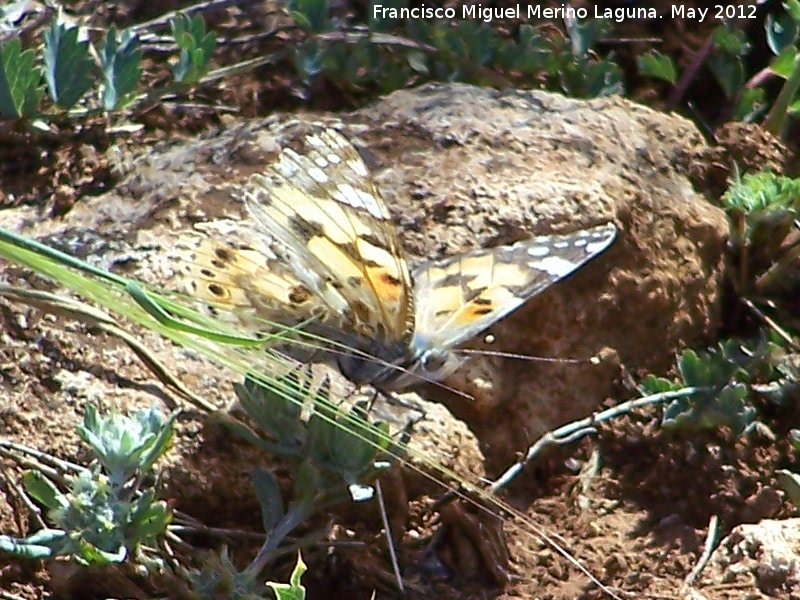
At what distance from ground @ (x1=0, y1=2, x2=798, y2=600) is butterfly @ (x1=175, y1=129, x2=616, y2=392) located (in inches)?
7.1

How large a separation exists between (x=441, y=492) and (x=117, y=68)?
4.56ft

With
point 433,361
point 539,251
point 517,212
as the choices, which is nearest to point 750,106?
point 517,212

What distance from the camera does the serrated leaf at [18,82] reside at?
2.83 metres

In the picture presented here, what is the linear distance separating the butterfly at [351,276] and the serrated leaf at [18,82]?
1.92 ft

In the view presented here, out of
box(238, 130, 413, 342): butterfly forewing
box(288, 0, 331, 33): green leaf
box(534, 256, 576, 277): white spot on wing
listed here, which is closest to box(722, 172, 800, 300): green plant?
box(534, 256, 576, 277): white spot on wing

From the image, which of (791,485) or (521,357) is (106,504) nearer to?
(521,357)

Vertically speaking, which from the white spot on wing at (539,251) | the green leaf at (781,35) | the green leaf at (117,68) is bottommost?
the white spot on wing at (539,251)

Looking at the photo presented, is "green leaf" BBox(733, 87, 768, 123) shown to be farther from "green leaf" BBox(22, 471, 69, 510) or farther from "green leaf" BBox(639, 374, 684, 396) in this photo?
"green leaf" BBox(22, 471, 69, 510)

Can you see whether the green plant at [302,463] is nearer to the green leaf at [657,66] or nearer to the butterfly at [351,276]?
the butterfly at [351,276]

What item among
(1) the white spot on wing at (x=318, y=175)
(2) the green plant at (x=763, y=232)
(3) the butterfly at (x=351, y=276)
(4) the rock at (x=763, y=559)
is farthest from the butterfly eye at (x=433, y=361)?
(2) the green plant at (x=763, y=232)

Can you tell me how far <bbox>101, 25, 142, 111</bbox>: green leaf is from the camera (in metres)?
3.12

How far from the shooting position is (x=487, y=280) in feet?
8.73

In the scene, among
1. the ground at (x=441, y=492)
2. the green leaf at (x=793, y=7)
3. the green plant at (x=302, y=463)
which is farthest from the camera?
the green leaf at (x=793, y=7)

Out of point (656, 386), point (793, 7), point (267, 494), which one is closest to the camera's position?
point (267, 494)
